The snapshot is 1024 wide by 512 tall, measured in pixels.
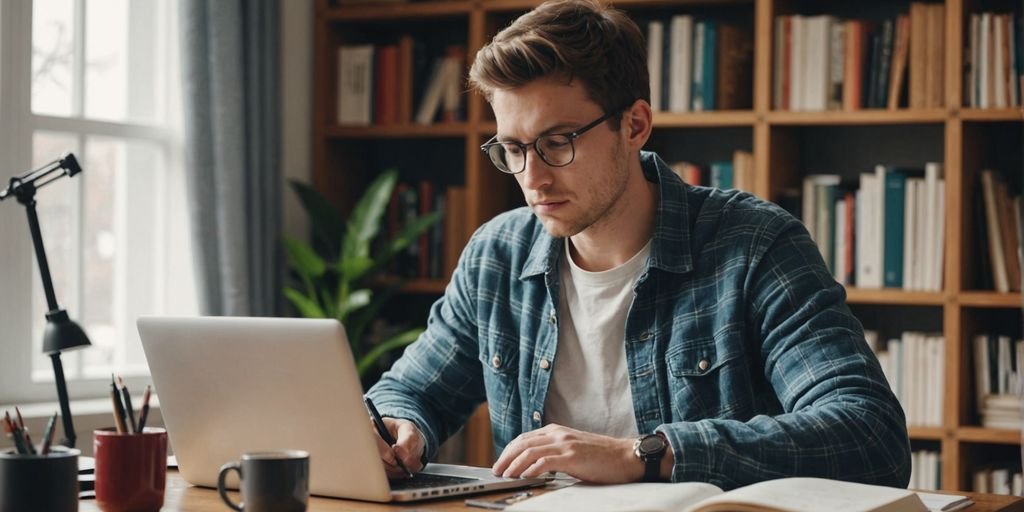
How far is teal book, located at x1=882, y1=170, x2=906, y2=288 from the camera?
10.9 feet

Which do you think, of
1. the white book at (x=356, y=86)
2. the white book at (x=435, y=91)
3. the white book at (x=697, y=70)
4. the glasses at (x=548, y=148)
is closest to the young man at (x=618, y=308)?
the glasses at (x=548, y=148)

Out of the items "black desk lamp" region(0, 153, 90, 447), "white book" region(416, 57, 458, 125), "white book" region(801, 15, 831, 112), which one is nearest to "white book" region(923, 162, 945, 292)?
"white book" region(801, 15, 831, 112)

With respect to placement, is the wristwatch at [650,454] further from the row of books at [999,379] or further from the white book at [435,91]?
A: the white book at [435,91]

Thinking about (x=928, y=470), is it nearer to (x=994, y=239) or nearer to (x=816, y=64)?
(x=994, y=239)

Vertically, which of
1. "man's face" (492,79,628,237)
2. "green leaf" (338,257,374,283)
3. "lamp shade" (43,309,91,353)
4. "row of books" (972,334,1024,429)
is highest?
"man's face" (492,79,628,237)

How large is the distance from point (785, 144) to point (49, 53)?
6.50ft

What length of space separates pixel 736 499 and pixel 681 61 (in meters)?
2.43

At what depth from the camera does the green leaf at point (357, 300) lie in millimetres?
3541

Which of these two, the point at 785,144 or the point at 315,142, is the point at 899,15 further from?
the point at 315,142

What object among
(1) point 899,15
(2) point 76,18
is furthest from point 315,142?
(1) point 899,15

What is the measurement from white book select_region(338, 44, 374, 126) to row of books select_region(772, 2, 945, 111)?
1275 millimetres

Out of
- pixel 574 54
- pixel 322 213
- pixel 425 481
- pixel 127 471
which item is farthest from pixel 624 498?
pixel 322 213

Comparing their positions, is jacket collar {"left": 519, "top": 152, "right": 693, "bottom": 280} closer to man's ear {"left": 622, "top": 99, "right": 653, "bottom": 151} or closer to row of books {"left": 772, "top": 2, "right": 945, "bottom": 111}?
man's ear {"left": 622, "top": 99, "right": 653, "bottom": 151}

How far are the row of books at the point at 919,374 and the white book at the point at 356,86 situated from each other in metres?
1.70
